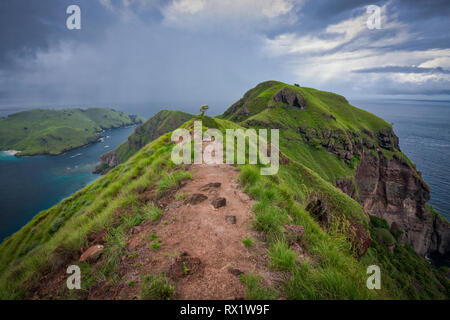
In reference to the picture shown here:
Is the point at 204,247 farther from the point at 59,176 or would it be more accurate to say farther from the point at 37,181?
the point at 37,181

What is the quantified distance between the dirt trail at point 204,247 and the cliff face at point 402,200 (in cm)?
7900

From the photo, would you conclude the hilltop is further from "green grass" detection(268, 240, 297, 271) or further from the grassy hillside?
the grassy hillside

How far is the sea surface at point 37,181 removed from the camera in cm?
8131

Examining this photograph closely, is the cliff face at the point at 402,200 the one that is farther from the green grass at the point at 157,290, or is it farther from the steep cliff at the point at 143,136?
the steep cliff at the point at 143,136

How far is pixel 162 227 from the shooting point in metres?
5.04

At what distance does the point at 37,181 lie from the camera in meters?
111

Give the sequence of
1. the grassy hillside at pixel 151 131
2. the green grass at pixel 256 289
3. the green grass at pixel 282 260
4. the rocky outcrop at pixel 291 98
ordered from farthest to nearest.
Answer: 1. the grassy hillside at pixel 151 131
2. the rocky outcrop at pixel 291 98
3. the green grass at pixel 282 260
4. the green grass at pixel 256 289

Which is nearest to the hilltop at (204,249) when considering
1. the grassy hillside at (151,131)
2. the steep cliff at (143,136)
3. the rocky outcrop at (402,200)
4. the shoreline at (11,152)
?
the rocky outcrop at (402,200)

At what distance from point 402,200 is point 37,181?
193 meters

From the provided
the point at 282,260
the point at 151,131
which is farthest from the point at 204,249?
the point at 151,131

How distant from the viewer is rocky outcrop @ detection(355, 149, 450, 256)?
2613 inches
